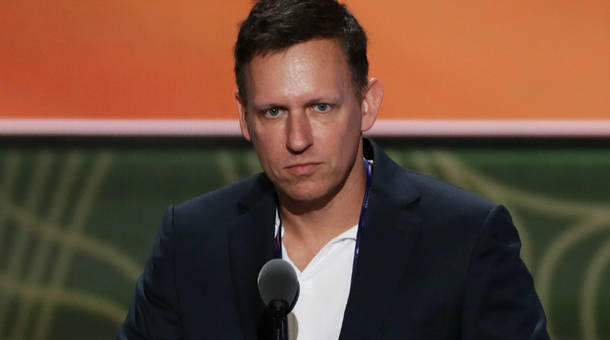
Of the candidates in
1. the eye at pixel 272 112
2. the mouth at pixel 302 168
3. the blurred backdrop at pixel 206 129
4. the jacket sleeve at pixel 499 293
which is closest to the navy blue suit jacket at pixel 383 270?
the jacket sleeve at pixel 499 293

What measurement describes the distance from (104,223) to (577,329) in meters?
1.78

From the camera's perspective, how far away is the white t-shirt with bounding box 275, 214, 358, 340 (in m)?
1.97

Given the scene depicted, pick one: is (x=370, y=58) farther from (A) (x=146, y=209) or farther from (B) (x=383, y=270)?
(B) (x=383, y=270)

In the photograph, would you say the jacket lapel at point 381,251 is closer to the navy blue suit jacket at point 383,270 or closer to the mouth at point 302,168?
the navy blue suit jacket at point 383,270

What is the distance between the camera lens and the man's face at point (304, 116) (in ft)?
5.92

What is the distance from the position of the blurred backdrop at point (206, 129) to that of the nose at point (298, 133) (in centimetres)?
121

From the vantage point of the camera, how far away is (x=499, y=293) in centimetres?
179

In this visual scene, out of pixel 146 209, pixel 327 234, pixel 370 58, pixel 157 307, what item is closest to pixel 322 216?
pixel 327 234

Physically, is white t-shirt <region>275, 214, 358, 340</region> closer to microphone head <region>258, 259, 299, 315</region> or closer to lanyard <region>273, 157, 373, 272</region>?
lanyard <region>273, 157, 373, 272</region>

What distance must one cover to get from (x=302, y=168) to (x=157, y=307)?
534 mm

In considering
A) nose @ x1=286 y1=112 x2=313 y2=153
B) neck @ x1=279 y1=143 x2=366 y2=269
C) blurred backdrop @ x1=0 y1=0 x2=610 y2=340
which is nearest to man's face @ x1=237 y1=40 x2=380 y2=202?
nose @ x1=286 y1=112 x2=313 y2=153

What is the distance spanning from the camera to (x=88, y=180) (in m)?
3.13

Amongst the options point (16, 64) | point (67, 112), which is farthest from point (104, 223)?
point (16, 64)

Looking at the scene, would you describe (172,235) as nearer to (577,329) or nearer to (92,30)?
(92,30)
